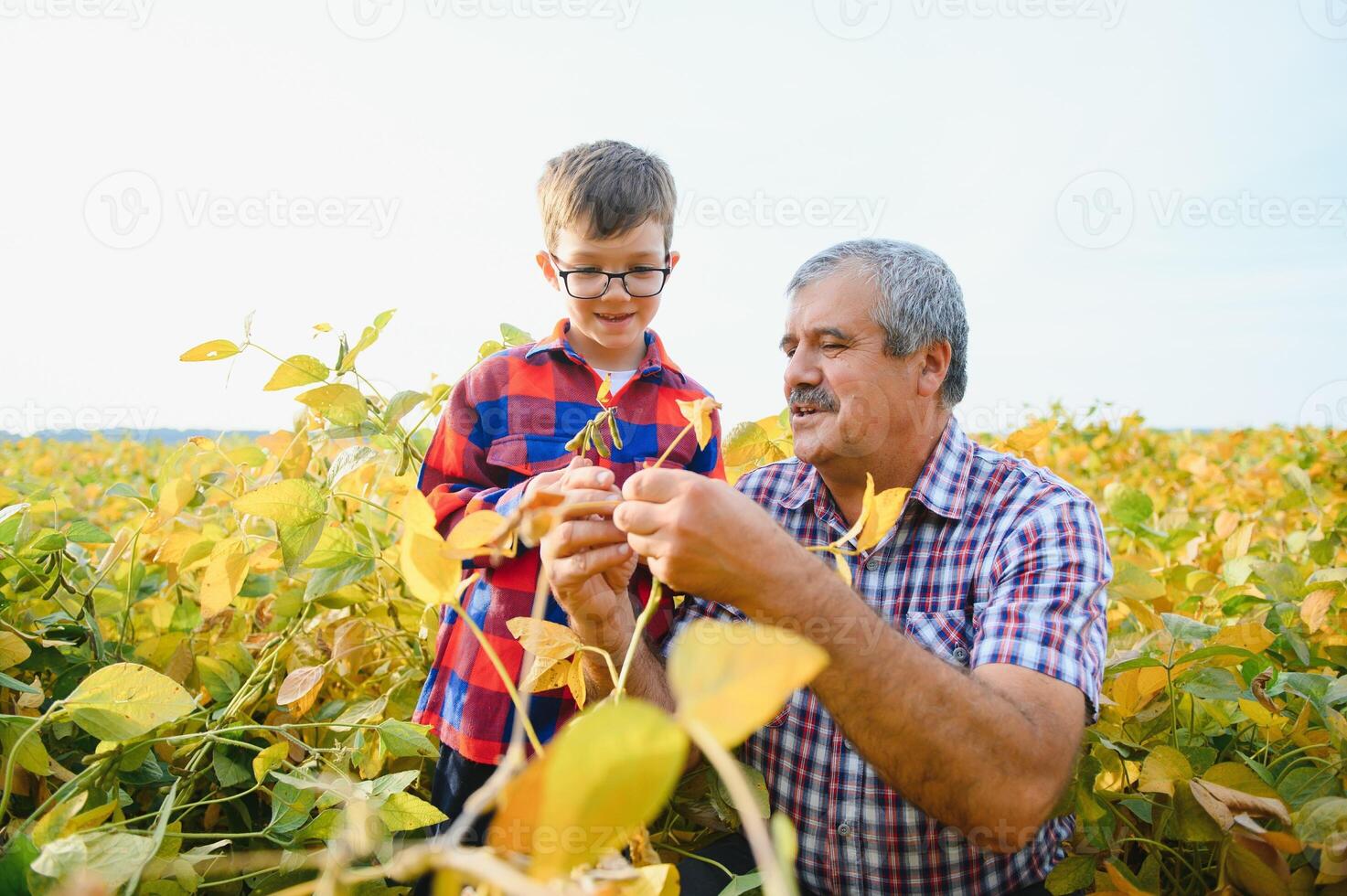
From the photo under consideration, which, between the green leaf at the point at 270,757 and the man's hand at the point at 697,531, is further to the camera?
the green leaf at the point at 270,757

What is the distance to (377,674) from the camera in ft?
4.99

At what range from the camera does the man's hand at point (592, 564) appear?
0.87 metres

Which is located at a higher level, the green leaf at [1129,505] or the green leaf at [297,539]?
the green leaf at [297,539]

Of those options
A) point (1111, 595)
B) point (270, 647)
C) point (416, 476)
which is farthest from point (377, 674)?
point (1111, 595)

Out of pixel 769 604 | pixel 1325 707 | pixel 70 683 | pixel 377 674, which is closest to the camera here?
pixel 769 604

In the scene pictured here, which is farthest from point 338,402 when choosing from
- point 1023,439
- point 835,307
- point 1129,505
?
point 1129,505

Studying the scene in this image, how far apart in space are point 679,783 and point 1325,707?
2.73ft

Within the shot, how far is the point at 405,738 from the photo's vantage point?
102 centimetres

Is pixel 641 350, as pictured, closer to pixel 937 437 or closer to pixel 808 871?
pixel 937 437

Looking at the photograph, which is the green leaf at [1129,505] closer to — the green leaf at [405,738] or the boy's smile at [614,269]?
the boy's smile at [614,269]

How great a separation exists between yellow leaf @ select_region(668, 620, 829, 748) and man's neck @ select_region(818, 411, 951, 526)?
1097 mm

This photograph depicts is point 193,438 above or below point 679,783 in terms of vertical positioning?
above

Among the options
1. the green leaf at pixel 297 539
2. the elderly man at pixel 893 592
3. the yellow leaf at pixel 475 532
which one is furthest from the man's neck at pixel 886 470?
the yellow leaf at pixel 475 532

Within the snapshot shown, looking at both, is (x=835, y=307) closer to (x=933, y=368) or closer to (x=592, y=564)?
(x=933, y=368)
